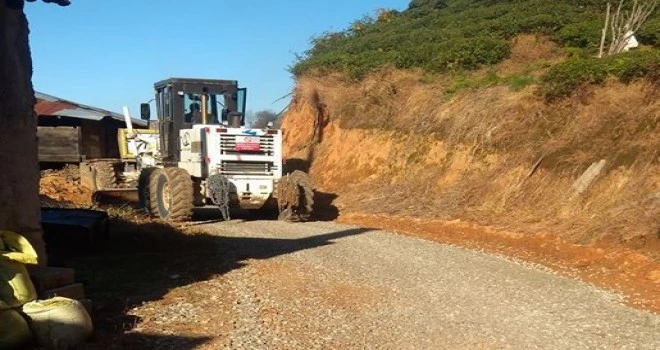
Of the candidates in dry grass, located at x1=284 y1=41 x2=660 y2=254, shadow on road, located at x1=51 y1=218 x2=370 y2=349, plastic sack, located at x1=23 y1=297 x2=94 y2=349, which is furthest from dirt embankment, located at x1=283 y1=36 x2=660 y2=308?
plastic sack, located at x1=23 y1=297 x2=94 y2=349

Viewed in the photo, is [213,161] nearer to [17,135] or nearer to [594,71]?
[17,135]

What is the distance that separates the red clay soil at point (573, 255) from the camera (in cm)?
955

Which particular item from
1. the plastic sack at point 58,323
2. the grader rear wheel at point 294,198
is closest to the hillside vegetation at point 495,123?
the grader rear wheel at point 294,198

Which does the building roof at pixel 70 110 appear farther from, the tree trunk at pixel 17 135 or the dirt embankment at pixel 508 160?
the tree trunk at pixel 17 135

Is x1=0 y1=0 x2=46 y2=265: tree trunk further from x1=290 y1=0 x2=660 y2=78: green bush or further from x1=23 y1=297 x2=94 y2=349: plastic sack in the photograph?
x1=290 y1=0 x2=660 y2=78: green bush

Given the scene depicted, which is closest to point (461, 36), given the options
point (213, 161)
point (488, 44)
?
point (488, 44)

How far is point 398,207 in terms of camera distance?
18703 millimetres

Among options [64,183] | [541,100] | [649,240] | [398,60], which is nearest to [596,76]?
[541,100]

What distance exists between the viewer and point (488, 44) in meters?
24.0

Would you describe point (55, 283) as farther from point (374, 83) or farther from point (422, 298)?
point (374, 83)

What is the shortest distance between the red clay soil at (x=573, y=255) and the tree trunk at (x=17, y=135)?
7108mm

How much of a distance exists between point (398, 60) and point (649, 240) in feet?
53.0

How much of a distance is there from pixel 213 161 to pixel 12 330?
37.4ft

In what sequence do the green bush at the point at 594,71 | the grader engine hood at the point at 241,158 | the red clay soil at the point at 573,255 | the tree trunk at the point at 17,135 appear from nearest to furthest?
the tree trunk at the point at 17,135 → the red clay soil at the point at 573,255 → the green bush at the point at 594,71 → the grader engine hood at the point at 241,158
